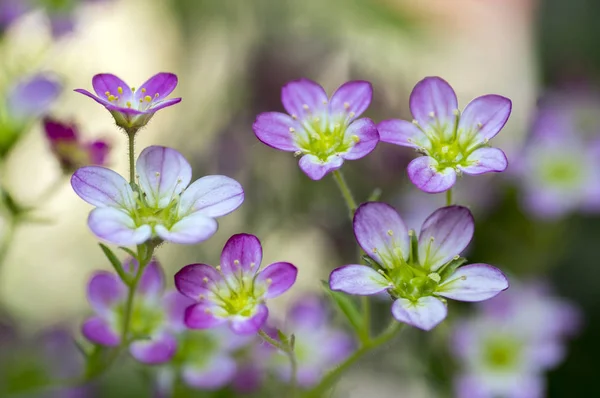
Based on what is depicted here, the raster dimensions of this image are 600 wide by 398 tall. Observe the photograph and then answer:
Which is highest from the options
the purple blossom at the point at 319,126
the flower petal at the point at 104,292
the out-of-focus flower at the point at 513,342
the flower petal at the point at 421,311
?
the purple blossom at the point at 319,126

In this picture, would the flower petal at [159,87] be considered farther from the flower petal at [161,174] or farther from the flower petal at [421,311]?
the flower petal at [421,311]

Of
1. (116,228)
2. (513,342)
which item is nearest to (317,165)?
(116,228)

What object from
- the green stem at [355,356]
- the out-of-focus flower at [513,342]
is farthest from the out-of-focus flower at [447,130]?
the out-of-focus flower at [513,342]

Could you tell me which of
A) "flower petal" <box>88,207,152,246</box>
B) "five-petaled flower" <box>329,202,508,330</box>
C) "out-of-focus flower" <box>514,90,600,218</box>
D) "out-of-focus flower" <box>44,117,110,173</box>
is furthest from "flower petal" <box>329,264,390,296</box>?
"out-of-focus flower" <box>514,90,600,218</box>

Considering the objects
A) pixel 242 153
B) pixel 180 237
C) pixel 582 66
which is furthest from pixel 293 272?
pixel 582 66

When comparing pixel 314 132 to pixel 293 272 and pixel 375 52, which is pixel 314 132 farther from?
pixel 375 52

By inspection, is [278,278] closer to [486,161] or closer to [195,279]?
[195,279]
